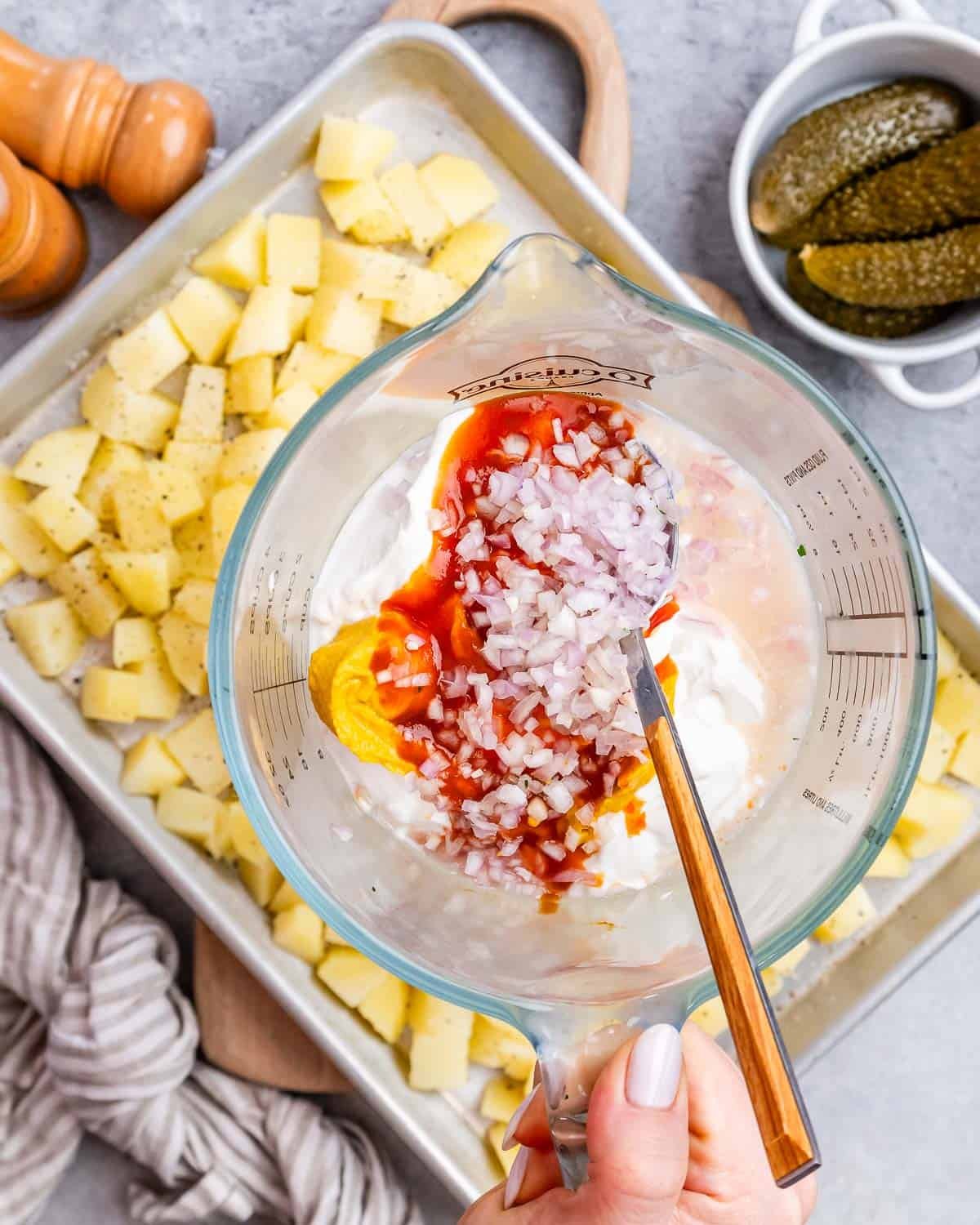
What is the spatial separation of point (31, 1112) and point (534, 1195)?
87 cm

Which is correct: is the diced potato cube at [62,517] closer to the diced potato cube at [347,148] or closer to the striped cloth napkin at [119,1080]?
the striped cloth napkin at [119,1080]

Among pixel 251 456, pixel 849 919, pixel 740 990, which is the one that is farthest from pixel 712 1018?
pixel 251 456

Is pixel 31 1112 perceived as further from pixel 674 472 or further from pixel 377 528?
pixel 674 472

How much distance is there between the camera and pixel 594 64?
1442 millimetres

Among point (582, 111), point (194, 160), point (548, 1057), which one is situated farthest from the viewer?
point (582, 111)

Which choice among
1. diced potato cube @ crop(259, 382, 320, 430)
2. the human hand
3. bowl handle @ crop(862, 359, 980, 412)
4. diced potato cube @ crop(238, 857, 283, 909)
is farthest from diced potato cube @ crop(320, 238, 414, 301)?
the human hand

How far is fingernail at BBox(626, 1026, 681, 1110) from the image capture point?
0.86m

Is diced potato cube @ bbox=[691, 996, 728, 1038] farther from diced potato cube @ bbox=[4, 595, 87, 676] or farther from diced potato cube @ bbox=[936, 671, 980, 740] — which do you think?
diced potato cube @ bbox=[4, 595, 87, 676]

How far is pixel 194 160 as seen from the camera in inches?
55.3

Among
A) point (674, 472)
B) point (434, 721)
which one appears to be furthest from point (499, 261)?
point (434, 721)

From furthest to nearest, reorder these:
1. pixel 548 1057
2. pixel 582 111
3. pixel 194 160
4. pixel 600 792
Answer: pixel 582 111 → pixel 194 160 → pixel 600 792 → pixel 548 1057

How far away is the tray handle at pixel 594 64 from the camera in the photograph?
1433mm

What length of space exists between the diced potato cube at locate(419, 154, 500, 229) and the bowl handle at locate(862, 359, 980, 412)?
0.53 metres

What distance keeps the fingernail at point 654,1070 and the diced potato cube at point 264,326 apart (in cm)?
93
